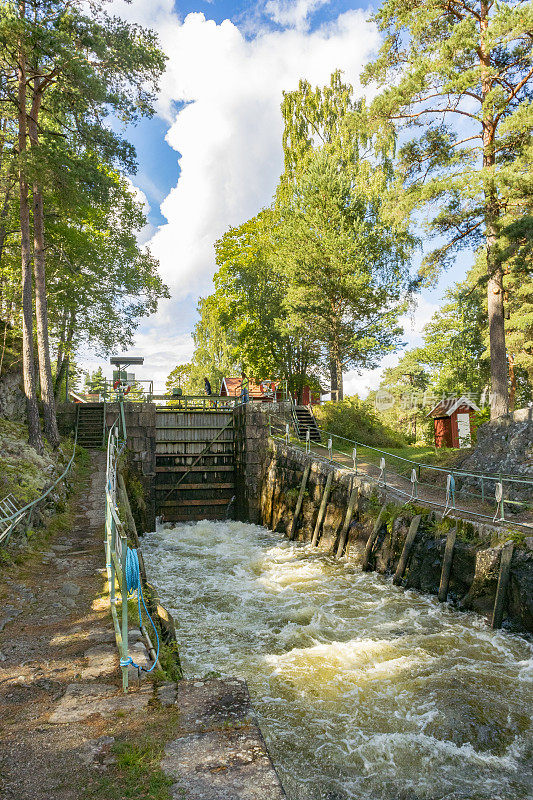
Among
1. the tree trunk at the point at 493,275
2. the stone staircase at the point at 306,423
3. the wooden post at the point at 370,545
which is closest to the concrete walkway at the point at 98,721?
the wooden post at the point at 370,545

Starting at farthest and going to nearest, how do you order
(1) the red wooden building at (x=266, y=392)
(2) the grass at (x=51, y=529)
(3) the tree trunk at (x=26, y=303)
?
1. (1) the red wooden building at (x=266, y=392)
2. (3) the tree trunk at (x=26, y=303)
3. (2) the grass at (x=51, y=529)

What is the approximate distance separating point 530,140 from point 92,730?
1656 centimetres

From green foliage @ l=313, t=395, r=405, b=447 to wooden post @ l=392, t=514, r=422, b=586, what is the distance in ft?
38.8

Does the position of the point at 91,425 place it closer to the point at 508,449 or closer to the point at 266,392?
the point at 266,392

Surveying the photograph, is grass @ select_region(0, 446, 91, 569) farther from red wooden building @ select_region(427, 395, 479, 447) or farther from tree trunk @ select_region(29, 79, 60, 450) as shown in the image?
red wooden building @ select_region(427, 395, 479, 447)

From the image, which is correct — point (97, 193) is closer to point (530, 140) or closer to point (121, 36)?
point (121, 36)

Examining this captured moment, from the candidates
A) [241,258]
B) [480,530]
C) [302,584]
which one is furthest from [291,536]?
[241,258]

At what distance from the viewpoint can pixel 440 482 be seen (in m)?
14.5

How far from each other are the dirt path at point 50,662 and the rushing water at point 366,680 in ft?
6.58

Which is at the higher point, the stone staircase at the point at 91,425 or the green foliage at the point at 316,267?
the green foliage at the point at 316,267

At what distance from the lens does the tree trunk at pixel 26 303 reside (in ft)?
40.2

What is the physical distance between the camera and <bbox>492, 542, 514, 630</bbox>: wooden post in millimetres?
7730

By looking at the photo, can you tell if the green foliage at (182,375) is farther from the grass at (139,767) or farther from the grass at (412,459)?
the grass at (139,767)

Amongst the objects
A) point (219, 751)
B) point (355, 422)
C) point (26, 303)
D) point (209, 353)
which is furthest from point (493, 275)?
point (209, 353)
